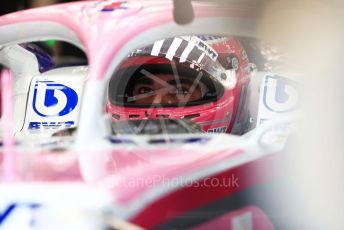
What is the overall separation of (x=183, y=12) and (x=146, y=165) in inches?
15.1

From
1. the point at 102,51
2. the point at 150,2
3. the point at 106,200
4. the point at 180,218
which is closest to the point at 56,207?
the point at 106,200

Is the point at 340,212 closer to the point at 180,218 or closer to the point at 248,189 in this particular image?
the point at 248,189

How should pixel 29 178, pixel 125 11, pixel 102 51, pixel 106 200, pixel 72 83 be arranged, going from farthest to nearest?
pixel 72 83
pixel 125 11
pixel 102 51
pixel 29 178
pixel 106 200

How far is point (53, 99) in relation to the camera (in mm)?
2189

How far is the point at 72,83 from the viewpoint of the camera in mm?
2180

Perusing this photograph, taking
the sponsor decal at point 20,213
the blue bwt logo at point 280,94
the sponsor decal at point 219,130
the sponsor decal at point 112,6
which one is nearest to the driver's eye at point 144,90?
the sponsor decal at point 219,130

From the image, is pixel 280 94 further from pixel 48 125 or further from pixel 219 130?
pixel 48 125

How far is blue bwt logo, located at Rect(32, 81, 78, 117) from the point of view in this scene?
2166 mm

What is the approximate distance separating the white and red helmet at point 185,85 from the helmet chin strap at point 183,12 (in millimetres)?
597

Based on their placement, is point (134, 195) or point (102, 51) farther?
point (102, 51)

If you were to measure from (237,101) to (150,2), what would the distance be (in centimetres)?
65

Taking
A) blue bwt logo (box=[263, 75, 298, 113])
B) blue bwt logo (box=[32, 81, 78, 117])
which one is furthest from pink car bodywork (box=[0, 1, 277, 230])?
blue bwt logo (box=[32, 81, 78, 117])

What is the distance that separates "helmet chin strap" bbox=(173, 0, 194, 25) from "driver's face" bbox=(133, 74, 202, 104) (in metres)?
0.60

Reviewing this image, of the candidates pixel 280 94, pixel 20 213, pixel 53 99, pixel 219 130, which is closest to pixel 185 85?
pixel 219 130
